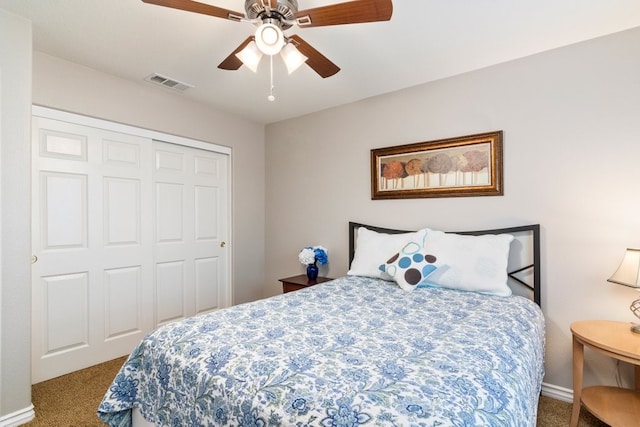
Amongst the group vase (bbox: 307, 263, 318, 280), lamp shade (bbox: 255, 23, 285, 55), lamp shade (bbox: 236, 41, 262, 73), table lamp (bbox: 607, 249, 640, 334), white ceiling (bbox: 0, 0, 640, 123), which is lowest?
vase (bbox: 307, 263, 318, 280)

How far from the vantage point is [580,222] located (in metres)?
2.14

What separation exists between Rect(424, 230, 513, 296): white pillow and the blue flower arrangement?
117cm

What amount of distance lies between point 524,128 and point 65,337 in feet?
12.5

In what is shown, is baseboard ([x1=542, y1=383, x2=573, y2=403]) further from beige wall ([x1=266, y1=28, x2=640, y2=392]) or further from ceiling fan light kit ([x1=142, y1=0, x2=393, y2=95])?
ceiling fan light kit ([x1=142, y1=0, x2=393, y2=95])

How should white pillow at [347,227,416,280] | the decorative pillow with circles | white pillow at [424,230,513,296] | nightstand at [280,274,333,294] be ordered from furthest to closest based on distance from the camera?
nightstand at [280,274,333,294] < white pillow at [347,227,416,280] < the decorative pillow with circles < white pillow at [424,230,513,296]

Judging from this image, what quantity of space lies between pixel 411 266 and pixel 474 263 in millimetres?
423

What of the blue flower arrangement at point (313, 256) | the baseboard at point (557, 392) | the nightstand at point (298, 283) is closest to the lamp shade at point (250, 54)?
the blue flower arrangement at point (313, 256)

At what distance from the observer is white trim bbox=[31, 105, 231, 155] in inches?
95.1

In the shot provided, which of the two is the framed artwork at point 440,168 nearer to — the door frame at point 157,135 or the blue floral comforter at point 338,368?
the blue floral comforter at point 338,368

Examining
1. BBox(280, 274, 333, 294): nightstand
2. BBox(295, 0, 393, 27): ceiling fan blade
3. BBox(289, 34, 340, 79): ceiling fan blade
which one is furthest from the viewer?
BBox(280, 274, 333, 294): nightstand

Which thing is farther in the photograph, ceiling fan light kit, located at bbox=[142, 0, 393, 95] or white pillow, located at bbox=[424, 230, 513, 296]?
white pillow, located at bbox=[424, 230, 513, 296]

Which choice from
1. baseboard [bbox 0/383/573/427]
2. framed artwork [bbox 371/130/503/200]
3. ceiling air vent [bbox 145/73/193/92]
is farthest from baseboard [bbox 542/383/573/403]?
ceiling air vent [bbox 145/73/193/92]

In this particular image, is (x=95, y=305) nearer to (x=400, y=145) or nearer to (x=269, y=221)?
(x=269, y=221)

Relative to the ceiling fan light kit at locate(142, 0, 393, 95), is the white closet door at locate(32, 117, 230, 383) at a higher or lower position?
lower
